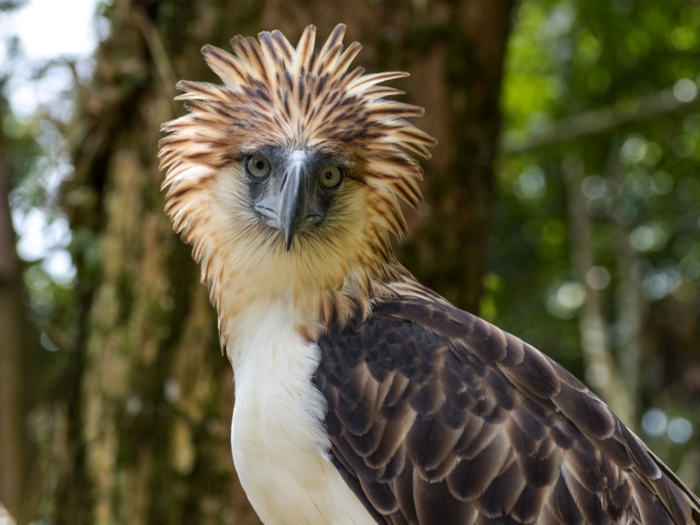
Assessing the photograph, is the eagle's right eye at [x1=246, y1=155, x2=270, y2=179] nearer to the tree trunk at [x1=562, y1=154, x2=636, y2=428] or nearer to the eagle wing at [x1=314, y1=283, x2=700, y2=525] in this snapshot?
the eagle wing at [x1=314, y1=283, x2=700, y2=525]

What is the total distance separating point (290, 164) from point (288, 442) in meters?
1.03

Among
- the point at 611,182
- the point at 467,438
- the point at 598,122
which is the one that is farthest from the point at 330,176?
the point at 611,182

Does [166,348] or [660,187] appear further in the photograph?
[660,187]

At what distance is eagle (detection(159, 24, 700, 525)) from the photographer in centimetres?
243

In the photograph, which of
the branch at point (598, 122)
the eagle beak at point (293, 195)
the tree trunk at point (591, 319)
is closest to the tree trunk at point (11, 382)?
the eagle beak at point (293, 195)

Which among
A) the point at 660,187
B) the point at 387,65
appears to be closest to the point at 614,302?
the point at 660,187

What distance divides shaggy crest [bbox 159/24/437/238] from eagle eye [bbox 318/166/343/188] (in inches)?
2.8

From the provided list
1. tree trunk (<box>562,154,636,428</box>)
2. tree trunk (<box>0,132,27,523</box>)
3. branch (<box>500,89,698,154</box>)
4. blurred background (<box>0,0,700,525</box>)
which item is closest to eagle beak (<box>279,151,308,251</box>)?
blurred background (<box>0,0,700,525</box>)

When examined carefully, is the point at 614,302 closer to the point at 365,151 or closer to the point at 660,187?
the point at 660,187

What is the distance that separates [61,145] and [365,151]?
135 inches

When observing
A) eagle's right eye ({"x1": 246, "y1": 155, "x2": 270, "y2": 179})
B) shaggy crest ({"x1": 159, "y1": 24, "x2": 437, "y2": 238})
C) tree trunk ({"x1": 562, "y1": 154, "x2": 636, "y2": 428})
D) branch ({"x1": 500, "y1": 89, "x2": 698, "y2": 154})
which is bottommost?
tree trunk ({"x1": 562, "y1": 154, "x2": 636, "y2": 428})

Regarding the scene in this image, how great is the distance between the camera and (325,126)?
253 cm

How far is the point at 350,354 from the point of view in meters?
2.58

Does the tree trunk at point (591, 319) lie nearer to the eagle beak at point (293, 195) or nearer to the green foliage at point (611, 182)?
the green foliage at point (611, 182)
